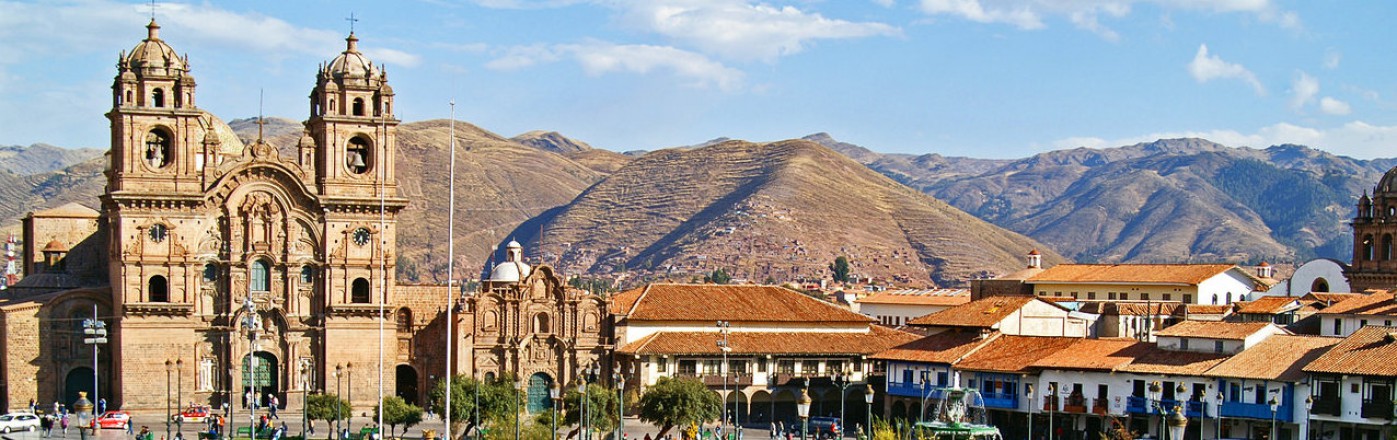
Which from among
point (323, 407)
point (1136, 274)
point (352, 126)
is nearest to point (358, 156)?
point (352, 126)

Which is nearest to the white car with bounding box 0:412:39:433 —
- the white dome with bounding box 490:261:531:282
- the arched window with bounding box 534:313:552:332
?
the arched window with bounding box 534:313:552:332

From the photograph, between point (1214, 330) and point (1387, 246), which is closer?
point (1214, 330)

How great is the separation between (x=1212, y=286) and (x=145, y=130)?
61493mm

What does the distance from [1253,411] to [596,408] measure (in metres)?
24.0

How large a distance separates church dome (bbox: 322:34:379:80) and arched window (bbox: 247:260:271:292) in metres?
8.89

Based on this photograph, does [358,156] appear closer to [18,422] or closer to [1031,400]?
[18,422]

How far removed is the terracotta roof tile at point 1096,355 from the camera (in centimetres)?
7150

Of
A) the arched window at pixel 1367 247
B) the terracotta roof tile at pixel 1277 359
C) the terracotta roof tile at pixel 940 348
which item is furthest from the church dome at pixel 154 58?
the arched window at pixel 1367 247

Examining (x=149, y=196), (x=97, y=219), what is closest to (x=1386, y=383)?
(x=149, y=196)

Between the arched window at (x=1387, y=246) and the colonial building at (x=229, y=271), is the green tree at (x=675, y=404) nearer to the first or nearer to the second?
the colonial building at (x=229, y=271)

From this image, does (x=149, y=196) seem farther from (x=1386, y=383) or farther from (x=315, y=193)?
(x=1386, y=383)

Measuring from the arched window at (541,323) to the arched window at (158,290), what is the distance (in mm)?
16863

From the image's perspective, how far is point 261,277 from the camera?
80.9m

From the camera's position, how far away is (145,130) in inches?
3086
